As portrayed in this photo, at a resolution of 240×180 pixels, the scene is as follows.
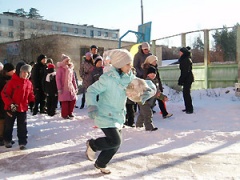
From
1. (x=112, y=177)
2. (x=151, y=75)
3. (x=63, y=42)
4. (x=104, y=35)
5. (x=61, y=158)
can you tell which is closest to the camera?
(x=112, y=177)

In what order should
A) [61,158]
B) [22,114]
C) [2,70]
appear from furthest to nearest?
[2,70], [22,114], [61,158]

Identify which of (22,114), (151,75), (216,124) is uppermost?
(151,75)

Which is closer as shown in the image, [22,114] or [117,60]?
[117,60]

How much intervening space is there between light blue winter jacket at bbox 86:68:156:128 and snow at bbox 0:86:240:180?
695 millimetres

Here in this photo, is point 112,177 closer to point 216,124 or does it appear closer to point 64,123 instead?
point 64,123

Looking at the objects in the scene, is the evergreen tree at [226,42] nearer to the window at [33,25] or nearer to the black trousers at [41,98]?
the black trousers at [41,98]

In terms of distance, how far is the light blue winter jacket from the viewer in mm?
4133

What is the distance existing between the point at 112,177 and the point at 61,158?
47.2 inches

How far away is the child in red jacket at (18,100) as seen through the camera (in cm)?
559

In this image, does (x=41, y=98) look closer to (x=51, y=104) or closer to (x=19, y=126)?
(x=51, y=104)

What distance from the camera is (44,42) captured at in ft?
145

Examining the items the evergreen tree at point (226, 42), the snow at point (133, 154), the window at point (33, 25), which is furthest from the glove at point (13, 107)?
the window at point (33, 25)

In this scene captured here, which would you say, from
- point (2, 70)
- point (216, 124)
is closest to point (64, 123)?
point (2, 70)

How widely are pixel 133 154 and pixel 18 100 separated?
2.15 m
